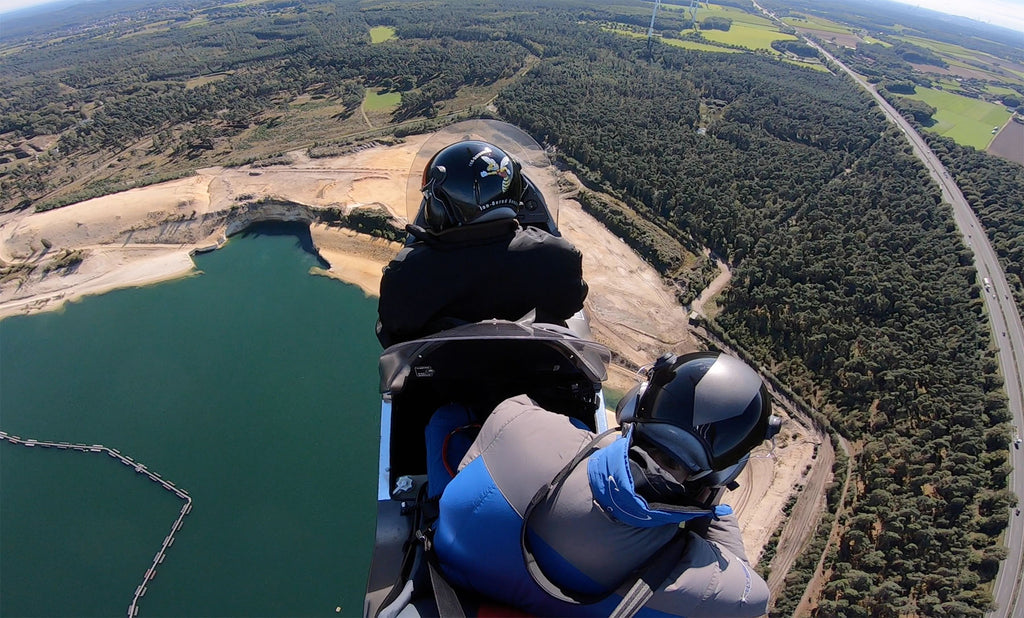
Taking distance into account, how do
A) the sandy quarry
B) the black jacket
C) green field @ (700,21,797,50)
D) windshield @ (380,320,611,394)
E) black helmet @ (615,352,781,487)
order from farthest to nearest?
green field @ (700,21,797,50) < the sandy quarry < the black jacket < windshield @ (380,320,611,394) < black helmet @ (615,352,781,487)

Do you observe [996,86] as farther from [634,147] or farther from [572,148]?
[572,148]

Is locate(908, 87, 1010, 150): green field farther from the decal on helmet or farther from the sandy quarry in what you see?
the decal on helmet

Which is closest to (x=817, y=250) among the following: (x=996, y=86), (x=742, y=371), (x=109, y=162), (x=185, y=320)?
(x=742, y=371)

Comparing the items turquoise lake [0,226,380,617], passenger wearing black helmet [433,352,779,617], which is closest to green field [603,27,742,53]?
turquoise lake [0,226,380,617]

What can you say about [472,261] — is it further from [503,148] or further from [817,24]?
[817,24]

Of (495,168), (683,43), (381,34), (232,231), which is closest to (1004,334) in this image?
(495,168)

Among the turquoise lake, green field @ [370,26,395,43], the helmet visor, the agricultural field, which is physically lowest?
the turquoise lake

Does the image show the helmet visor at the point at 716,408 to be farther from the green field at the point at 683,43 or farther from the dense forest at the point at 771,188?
the green field at the point at 683,43
